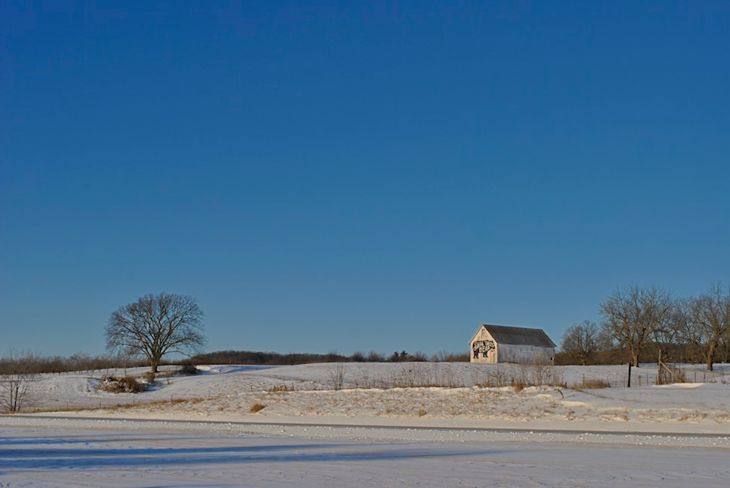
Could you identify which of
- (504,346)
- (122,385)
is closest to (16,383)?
(122,385)

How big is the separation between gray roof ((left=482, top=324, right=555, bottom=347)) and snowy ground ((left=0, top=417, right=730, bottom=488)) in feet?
170

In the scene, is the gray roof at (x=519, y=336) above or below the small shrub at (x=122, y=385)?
above

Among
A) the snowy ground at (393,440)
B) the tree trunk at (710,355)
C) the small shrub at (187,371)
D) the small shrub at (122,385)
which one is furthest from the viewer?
the small shrub at (187,371)

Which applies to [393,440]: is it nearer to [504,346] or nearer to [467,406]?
[467,406]

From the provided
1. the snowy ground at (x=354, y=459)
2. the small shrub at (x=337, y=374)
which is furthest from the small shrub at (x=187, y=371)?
the snowy ground at (x=354, y=459)

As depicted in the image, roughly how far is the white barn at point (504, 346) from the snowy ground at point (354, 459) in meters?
50.5

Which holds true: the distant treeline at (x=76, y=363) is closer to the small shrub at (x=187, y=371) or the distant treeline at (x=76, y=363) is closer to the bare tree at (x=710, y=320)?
the small shrub at (x=187, y=371)

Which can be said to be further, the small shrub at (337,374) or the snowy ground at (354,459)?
the small shrub at (337,374)

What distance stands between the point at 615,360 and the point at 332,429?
63.2 meters

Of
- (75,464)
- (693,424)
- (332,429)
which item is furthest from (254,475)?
(693,424)

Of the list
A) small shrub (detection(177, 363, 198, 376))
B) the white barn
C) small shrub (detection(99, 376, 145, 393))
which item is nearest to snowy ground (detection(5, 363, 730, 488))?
small shrub (detection(99, 376, 145, 393))

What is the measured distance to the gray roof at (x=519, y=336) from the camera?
7981cm

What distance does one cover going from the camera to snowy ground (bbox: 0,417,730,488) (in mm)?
15305

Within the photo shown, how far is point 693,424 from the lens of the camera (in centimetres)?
2966
